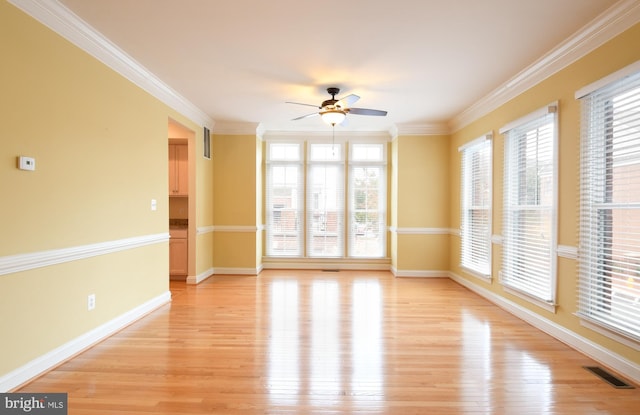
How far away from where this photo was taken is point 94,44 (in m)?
2.98

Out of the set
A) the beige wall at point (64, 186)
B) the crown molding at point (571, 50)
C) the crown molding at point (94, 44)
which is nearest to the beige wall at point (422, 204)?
the crown molding at point (571, 50)

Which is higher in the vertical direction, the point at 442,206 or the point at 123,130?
the point at 123,130

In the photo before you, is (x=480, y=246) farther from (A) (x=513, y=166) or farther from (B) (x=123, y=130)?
(B) (x=123, y=130)

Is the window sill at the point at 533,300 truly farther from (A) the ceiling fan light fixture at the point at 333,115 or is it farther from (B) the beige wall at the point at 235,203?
(B) the beige wall at the point at 235,203

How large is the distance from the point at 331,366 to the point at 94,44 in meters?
3.62

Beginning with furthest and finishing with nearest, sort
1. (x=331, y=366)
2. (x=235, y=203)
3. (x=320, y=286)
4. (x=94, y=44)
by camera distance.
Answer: (x=235, y=203) → (x=320, y=286) → (x=94, y=44) → (x=331, y=366)

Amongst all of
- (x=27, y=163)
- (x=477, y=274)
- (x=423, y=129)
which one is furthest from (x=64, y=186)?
(x=423, y=129)

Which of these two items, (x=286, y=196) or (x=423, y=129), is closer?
(x=423, y=129)

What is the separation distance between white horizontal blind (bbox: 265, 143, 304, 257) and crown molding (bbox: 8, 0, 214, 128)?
8.28 ft

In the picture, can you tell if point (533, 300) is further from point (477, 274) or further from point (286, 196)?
point (286, 196)

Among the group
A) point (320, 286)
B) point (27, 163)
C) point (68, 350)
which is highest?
point (27, 163)

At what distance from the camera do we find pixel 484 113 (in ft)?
15.8

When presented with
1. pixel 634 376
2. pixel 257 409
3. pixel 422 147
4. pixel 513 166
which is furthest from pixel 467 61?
pixel 257 409

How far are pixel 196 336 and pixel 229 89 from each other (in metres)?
3.11
